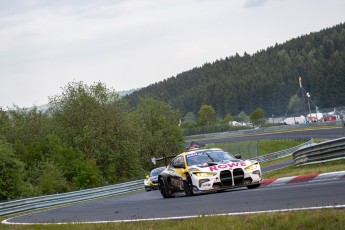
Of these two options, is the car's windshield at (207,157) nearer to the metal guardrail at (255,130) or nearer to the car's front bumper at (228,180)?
the car's front bumper at (228,180)

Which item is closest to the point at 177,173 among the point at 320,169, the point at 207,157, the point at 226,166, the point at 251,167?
the point at 207,157

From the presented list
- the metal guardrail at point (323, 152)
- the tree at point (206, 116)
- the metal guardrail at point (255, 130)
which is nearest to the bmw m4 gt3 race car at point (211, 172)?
the metal guardrail at point (323, 152)

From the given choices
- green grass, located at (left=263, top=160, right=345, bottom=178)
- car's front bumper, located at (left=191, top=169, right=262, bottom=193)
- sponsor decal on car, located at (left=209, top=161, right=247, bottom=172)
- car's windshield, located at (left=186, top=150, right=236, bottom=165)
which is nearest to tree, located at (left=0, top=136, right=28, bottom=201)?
green grass, located at (left=263, top=160, right=345, bottom=178)

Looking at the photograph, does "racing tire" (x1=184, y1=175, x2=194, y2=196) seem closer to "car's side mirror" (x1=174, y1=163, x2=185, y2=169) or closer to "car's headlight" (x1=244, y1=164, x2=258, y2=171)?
"car's side mirror" (x1=174, y1=163, x2=185, y2=169)

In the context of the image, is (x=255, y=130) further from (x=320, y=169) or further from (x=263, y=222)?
(x=263, y=222)

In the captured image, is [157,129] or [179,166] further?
[157,129]

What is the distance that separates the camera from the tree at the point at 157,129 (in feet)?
234

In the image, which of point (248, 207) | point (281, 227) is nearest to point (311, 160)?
point (248, 207)

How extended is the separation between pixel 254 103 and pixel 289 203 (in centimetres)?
15923

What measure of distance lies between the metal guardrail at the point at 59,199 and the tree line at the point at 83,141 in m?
7.52

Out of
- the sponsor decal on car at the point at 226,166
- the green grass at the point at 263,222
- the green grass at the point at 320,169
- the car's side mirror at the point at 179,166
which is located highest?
the car's side mirror at the point at 179,166

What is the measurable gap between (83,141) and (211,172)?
45139 millimetres

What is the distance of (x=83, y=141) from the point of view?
202 ft

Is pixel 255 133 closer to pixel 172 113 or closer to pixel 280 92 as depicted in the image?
pixel 172 113
